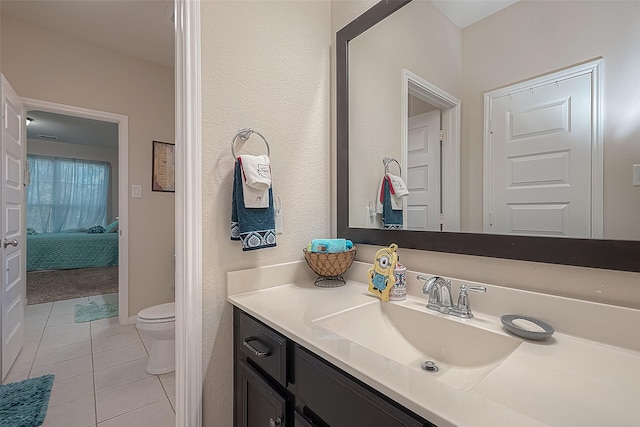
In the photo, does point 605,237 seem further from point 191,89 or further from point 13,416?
point 13,416

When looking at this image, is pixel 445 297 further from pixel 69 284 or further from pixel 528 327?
pixel 69 284

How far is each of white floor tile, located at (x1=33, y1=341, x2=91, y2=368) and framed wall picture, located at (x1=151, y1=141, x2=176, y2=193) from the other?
1449mm

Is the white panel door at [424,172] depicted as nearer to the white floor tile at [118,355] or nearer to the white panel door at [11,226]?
the white floor tile at [118,355]

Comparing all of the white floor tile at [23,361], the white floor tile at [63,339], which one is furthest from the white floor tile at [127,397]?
the white floor tile at [63,339]

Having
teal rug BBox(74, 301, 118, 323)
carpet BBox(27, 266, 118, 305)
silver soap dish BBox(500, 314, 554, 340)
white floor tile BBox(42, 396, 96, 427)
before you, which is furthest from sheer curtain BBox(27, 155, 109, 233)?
silver soap dish BBox(500, 314, 554, 340)

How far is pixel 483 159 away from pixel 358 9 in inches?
36.2

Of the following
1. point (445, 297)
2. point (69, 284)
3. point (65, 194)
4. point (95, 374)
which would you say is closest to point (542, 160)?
point (445, 297)

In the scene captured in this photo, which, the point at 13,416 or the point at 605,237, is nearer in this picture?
the point at 605,237

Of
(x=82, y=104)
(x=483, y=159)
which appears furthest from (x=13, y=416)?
(x=483, y=159)

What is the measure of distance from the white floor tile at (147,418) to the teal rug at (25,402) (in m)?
0.36

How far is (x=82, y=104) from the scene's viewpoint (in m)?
2.51

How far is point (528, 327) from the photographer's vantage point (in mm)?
714

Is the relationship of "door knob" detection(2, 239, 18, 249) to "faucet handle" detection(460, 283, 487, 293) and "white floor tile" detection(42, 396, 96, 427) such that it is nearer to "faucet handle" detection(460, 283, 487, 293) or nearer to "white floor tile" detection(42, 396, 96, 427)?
"white floor tile" detection(42, 396, 96, 427)

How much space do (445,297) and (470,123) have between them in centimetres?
59
